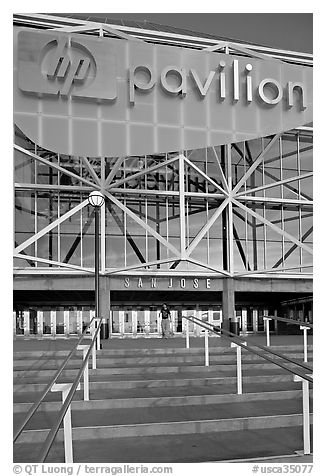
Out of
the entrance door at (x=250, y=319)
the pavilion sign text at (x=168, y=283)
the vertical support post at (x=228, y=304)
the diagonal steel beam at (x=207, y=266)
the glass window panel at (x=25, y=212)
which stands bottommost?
the entrance door at (x=250, y=319)

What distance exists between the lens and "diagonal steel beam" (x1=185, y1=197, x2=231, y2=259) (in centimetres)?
1992

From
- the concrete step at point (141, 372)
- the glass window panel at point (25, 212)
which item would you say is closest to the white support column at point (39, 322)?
the glass window panel at point (25, 212)

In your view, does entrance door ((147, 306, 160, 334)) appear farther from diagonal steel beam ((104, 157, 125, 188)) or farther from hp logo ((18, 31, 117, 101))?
hp logo ((18, 31, 117, 101))

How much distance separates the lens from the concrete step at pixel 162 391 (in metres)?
6.68

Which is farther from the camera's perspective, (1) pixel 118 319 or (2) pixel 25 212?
(1) pixel 118 319

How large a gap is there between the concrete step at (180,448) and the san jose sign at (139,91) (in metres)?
4.78

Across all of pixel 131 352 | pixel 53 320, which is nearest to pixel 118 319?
pixel 53 320

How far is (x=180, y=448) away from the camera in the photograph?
16.7 ft

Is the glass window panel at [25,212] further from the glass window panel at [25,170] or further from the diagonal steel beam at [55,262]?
the diagonal steel beam at [55,262]

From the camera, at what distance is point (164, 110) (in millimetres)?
10867

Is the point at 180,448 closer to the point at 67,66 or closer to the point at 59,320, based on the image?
the point at 67,66

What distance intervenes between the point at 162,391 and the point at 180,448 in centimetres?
197

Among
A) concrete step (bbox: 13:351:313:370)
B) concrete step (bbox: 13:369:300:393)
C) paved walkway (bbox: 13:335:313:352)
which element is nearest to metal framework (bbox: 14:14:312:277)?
paved walkway (bbox: 13:335:313:352)

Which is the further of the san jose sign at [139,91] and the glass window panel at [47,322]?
the glass window panel at [47,322]
